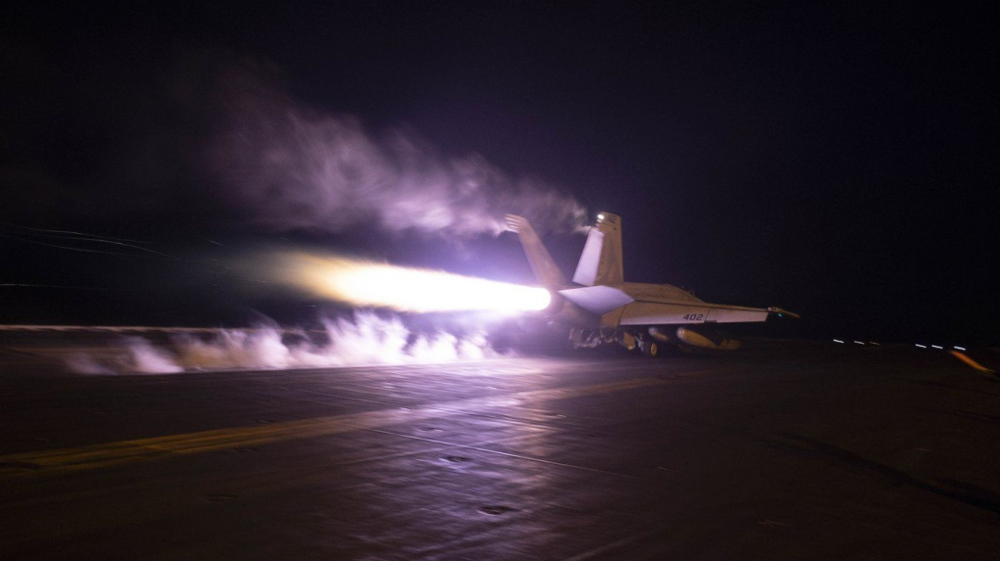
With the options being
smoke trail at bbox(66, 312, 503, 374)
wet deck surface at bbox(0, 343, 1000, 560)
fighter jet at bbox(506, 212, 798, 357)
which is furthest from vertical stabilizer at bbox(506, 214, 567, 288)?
wet deck surface at bbox(0, 343, 1000, 560)

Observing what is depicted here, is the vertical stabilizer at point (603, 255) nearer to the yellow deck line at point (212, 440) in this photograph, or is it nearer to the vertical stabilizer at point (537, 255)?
the vertical stabilizer at point (537, 255)

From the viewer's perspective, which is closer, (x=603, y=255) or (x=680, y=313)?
(x=603, y=255)

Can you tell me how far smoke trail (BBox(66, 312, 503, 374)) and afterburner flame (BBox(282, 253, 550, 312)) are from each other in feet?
5.06

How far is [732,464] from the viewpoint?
31.3 ft

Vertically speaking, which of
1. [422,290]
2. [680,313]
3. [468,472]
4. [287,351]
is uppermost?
[422,290]

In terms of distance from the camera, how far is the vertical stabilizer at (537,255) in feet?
85.4

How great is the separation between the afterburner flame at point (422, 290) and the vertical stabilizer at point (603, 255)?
108 inches

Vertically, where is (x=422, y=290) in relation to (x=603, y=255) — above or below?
below

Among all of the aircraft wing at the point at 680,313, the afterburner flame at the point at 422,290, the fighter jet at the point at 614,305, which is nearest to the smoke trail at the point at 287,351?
the afterburner flame at the point at 422,290

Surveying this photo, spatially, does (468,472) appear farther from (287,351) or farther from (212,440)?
(287,351)

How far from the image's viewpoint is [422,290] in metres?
24.5

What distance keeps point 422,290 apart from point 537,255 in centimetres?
425

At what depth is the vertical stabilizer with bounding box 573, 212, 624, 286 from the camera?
2781 cm

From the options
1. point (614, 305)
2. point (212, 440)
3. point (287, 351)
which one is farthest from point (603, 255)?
point (212, 440)
